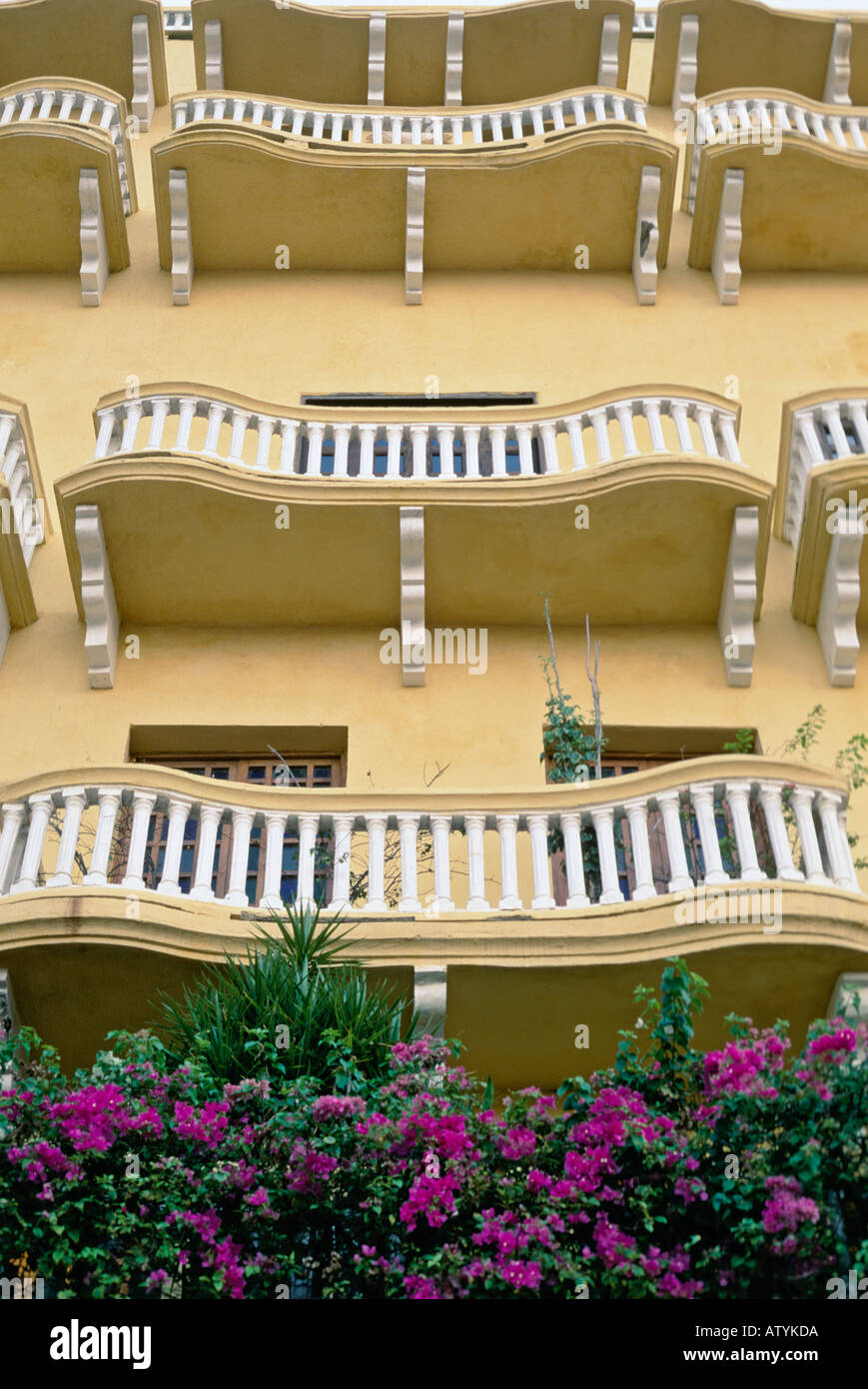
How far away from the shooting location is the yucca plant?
31.7 ft

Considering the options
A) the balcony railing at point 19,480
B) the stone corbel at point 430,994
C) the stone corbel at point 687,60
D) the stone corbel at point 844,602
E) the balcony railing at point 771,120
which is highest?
the stone corbel at point 687,60

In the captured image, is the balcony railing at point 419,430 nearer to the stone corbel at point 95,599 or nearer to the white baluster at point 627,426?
the white baluster at point 627,426

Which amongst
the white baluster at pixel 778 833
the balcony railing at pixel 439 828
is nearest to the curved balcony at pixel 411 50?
the balcony railing at pixel 439 828

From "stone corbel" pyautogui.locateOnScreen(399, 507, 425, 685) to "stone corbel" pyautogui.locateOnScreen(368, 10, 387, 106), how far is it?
8.14 m

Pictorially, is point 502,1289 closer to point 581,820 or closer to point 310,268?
point 581,820

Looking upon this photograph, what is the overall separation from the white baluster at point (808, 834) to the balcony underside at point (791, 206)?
8.56m

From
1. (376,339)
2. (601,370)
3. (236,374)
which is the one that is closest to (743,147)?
(601,370)

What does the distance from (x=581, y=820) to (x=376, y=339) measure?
24.1ft

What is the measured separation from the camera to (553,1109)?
29.6ft

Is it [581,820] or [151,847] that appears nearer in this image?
[581,820]

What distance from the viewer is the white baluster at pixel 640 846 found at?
11156 millimetres

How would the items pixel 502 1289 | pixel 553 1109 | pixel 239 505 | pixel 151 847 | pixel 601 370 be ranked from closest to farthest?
pixel 502 1289, pixel 553 1109, pixel 151 847, pixel 239 505, pixel 601 370

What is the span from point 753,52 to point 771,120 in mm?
2535

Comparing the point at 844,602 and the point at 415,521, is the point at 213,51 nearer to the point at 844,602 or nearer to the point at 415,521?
the point at 415,521
